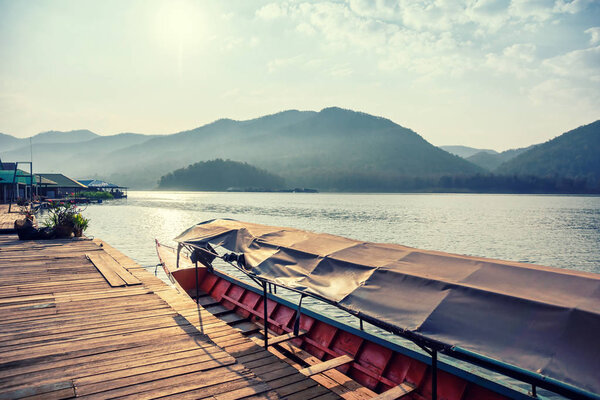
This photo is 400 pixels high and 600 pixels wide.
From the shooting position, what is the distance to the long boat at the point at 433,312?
394cm

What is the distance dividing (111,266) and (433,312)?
1178cm

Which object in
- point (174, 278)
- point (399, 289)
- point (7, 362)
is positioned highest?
point (399, 289)

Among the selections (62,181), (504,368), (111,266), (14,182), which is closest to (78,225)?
(111,266)

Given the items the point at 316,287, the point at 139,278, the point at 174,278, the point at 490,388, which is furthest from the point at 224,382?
the point at 174,278

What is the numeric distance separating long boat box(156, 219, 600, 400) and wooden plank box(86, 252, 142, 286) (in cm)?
236

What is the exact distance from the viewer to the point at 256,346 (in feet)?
27.5

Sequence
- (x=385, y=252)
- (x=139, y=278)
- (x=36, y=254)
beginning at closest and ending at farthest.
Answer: (x=385, y=252)
(x=139, y=278)
(x=36, y=254)

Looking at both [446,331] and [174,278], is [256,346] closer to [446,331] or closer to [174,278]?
[446,331]

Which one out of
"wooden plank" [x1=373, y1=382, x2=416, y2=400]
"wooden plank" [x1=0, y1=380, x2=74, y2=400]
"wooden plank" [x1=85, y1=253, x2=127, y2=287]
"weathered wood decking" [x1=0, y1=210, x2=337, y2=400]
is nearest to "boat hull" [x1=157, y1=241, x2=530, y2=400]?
"wooden plank" [x1=373, y1=382, x2=416, y2=400]

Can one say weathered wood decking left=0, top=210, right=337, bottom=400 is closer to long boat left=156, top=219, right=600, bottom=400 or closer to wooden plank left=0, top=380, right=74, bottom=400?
wooden plank left=0, top=380, right=74, bottom=400

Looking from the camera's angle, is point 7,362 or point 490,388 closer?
point 7,362

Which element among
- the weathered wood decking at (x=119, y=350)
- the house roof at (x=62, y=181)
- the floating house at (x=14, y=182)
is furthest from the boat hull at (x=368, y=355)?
the house roof at (x=62, y=181)

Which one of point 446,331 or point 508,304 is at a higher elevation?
point 508,304

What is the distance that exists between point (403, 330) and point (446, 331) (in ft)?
1.82
